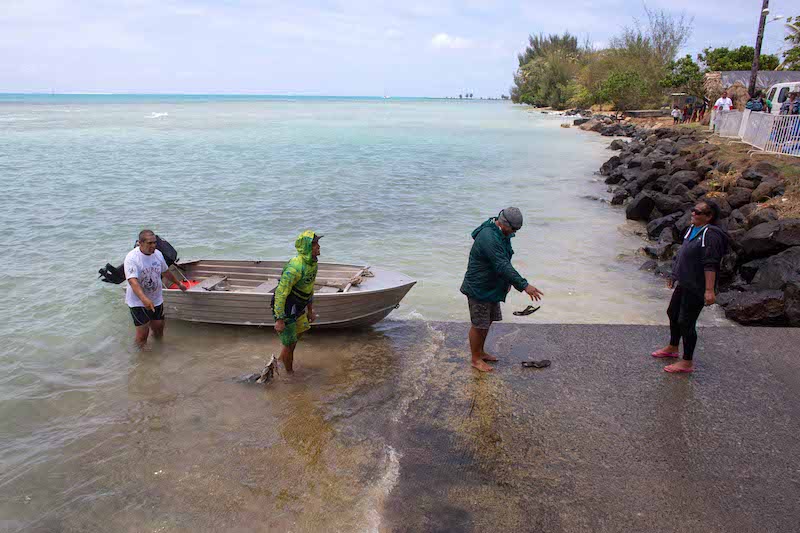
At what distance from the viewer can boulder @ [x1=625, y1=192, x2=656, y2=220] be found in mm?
15531

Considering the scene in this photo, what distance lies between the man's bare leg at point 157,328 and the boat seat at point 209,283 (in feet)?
2.01

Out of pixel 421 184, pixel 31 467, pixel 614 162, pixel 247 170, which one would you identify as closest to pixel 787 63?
pixel 614 162

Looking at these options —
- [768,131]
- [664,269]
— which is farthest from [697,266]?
[768,131]

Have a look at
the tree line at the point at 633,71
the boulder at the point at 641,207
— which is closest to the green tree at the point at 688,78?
the tree line at the point at 633,71

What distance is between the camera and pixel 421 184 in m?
24.1

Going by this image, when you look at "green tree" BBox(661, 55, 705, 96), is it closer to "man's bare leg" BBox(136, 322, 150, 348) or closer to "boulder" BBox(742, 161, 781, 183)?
"boulder" BBox(742, 161, 781, 183)

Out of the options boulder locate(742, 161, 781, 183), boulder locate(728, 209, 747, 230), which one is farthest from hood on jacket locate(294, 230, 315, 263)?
boulder locate(742, 161, 781, 183)

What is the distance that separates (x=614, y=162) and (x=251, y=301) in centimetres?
2297

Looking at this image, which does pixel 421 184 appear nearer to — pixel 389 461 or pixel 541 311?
pixel 541 311

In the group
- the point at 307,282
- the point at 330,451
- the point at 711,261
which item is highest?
the point at 711,261

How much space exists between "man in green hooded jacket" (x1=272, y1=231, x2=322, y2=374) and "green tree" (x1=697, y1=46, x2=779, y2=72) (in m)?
47.6

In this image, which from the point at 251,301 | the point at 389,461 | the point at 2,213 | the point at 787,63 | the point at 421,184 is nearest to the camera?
the point at 389,461

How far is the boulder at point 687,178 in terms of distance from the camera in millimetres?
15329

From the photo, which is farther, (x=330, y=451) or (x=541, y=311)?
(x=541, y=311)
